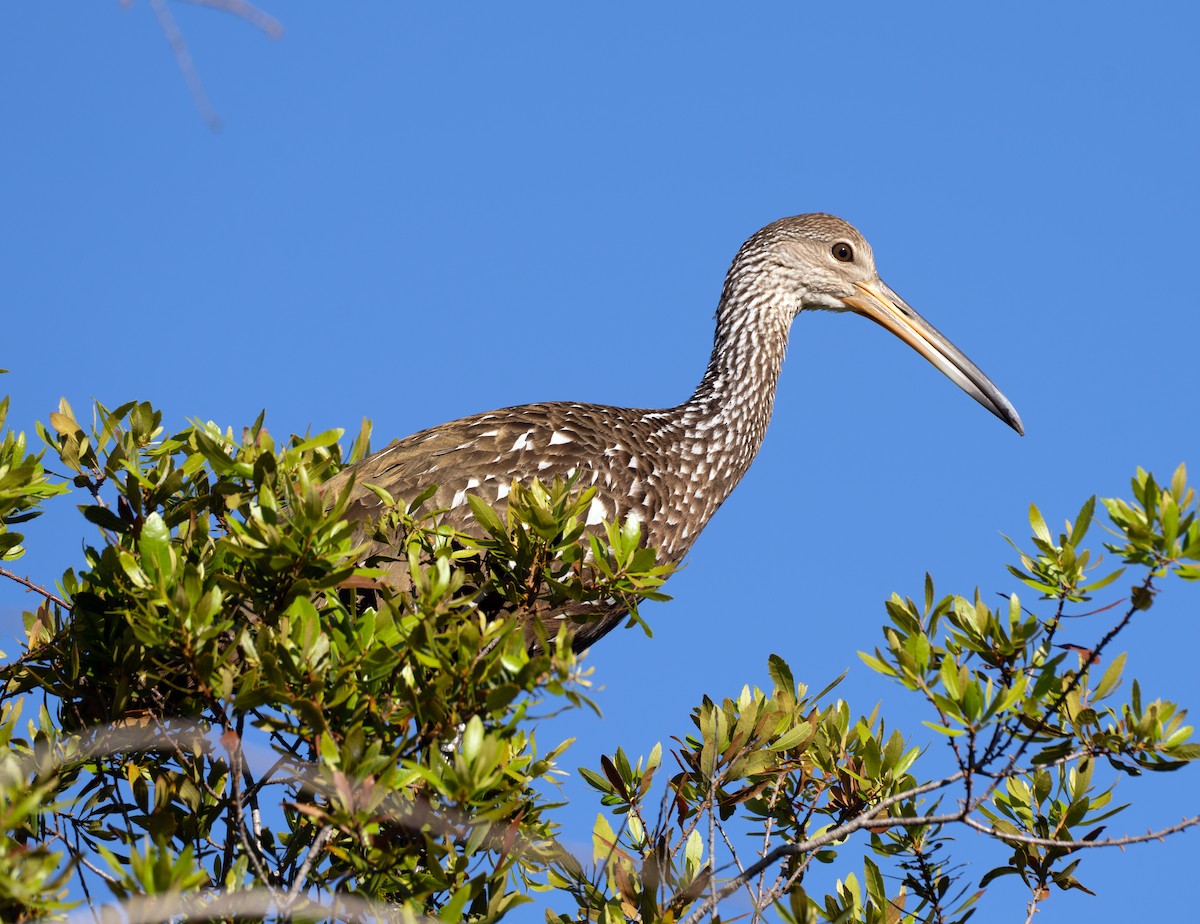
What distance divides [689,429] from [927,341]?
50.5 inches

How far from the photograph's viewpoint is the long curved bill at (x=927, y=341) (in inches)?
239

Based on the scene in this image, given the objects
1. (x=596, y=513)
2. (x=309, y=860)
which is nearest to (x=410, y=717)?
(x=309, y=860)

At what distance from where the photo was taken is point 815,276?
6508 millimetres

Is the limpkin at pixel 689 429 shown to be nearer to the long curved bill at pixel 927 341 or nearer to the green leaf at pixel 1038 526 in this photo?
the long curved bill at pixel 927 341

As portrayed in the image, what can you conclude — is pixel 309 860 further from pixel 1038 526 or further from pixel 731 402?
pixel 731 402

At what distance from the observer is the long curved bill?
607 centimetres

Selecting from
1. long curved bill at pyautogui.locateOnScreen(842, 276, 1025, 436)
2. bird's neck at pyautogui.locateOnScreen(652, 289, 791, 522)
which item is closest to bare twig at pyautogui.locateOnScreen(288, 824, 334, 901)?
bird's neck at pyautogui.locateOnScreen(652, 289, 791, 522)

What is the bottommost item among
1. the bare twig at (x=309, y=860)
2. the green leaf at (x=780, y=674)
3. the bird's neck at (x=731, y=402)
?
the bare twig at (x=309, y=860)

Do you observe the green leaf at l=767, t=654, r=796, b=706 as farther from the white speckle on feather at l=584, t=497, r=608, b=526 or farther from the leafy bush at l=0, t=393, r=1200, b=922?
the white speckle on feather at l=584, t=497, r=608, b=526

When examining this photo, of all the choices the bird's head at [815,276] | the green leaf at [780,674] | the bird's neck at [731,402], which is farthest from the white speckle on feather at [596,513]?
the bird's head at [815,276]

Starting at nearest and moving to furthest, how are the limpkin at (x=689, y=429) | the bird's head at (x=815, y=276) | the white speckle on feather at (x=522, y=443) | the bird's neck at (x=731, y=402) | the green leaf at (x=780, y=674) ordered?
the green leaf at (x=780, y=674), the limpkin at (x=689, y=429), the white speckle on feather at (x=522, y=443), the bird's neck at (x=731, y=402), the bird's head at (x=815, y=276)

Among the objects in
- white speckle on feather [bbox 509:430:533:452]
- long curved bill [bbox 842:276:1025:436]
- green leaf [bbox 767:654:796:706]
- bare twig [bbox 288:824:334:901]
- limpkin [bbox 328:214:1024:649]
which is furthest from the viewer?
long curved bill [bbox 842:276:1025:436]

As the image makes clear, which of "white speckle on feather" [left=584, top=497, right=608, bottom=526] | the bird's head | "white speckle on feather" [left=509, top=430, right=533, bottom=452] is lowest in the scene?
"white speckle on feather" [left=584, top=497, right=608, bottom=526]

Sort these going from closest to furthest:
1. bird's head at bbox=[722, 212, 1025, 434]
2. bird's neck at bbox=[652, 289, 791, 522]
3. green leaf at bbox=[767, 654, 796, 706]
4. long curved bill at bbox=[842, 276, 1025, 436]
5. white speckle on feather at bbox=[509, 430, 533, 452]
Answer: green leaf at bbox=[767, 654, 796, 706] < white speckle on feather at bbox=[509, 430, 533, 452] < bird's neck at bbox=[652, 289, 791, 522] < long curved bill at bbox=[842, 276, 1025, 436] < bird's head at bbox=[722, 212, 1025, 434]
